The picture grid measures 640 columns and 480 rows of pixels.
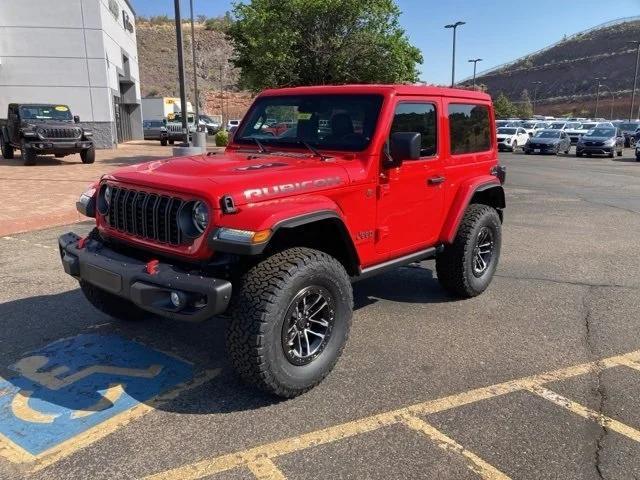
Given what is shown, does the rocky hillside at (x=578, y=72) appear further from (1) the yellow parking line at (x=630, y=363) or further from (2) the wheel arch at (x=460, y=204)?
(1) the yellow parking line at (x=630, y=363)

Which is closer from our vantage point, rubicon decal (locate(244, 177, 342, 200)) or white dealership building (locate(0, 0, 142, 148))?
rubicon decal (locate(244, 177, 342, 200))

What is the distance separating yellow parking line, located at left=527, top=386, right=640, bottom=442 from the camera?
305 centimetres

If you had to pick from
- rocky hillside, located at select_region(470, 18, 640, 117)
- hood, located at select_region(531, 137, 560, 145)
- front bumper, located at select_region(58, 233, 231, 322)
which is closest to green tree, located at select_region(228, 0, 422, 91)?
front bumper, located at select_region(58, 233, 231, 322)

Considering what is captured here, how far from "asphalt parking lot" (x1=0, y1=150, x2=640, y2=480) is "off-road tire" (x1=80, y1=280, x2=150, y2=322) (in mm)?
109

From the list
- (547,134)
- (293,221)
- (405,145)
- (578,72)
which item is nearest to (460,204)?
(405,145)

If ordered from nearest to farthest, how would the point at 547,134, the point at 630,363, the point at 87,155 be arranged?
the point at 630,363, the point at 87,155, the point at 547,134

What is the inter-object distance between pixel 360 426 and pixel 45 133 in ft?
53.9

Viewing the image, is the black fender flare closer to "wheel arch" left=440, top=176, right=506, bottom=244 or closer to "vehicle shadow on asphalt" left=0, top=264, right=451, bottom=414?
"vehicle shadow on asphalt" left=0, top=264, right=451, bottom=414

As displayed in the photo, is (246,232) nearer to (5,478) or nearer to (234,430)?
(234,430)

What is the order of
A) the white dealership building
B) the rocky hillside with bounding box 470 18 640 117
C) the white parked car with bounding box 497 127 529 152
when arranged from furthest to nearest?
the rocky hillside with bounding box 470 18 640 117
the white parked car with bounding box 497 127 529 152
the white dealership building

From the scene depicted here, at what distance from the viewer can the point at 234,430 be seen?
303 cm

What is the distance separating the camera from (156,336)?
4.27 meters

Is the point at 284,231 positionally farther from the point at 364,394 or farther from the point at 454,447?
the point at 454,447

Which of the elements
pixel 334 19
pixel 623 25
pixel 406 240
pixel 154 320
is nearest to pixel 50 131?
pixel 334 19
